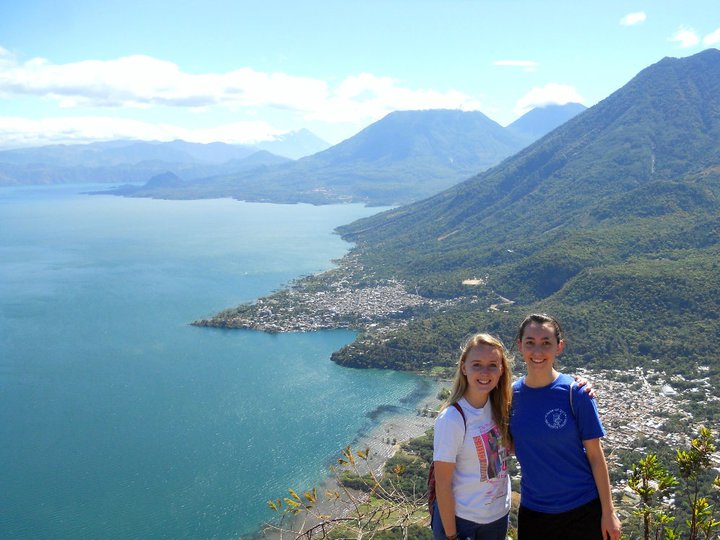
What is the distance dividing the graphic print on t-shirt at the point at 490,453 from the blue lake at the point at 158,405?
1523 cm

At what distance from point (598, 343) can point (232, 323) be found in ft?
68.4

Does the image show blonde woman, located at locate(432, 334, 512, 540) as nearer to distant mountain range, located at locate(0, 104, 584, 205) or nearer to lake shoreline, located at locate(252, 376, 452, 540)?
lake shoreline, located at locate(252, 376, 452, 540)

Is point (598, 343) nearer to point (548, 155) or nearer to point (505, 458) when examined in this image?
point (505, 458)

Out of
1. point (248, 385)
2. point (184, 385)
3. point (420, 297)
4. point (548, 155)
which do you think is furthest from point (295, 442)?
point (548, 155)

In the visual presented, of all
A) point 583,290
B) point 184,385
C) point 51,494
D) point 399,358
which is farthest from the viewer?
point 583,290

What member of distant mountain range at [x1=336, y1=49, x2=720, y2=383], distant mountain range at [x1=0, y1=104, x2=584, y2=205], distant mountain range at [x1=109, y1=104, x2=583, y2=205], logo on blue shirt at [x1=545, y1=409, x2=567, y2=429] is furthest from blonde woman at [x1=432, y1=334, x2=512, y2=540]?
distant mountain range at [x1=0, y1=104, x2=584, y2=205]

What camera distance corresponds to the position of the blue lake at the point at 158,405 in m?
17.1

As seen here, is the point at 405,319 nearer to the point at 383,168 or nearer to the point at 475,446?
the point at 475,446

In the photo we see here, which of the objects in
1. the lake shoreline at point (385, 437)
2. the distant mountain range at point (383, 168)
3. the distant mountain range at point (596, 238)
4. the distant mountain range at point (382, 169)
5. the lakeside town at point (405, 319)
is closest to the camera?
the lake shoreline at point (385, 437)

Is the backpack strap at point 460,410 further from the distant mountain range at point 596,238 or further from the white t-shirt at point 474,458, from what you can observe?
the distant mountain range at point 596,238

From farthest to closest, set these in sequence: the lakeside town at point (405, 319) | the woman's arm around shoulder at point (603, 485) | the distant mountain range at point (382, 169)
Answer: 1. the distant mountain range at point (382, 169)
2. the lakeside town at point (405, 319)
3. the woman's arm around shoulder at point (603, 485)

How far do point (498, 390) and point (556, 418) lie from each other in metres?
0.27

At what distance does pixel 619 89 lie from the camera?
71188 mm

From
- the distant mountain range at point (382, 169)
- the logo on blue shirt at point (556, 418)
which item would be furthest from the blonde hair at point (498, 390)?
the distant mountain range at point (382, 169)
